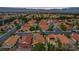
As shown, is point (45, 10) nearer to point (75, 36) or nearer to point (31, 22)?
point (31, 22)

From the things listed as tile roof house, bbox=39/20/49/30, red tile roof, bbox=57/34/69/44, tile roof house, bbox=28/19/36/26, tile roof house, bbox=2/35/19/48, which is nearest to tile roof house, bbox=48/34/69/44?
red tile roof, bbox=57/34/69/44

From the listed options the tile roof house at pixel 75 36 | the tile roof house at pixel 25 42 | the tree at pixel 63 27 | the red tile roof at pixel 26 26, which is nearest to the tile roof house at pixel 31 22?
the red tile roof at pixel 26 26

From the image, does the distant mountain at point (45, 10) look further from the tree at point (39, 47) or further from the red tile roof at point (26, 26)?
the tree at point (39, 47)

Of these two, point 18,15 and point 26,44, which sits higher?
point 18,15

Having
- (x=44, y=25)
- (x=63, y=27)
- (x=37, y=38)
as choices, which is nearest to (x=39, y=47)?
(x=37, y=38)

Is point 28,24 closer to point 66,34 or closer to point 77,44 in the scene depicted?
point 66,34

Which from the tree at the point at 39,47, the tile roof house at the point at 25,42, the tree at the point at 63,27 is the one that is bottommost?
the tree at the point at 39,47

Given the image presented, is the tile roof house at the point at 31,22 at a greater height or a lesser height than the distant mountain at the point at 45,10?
lesser

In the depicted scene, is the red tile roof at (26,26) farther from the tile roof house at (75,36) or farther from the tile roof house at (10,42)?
the tile roof house at (75,36)

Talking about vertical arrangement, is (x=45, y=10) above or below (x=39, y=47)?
above

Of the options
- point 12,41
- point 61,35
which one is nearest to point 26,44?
point 12,41
